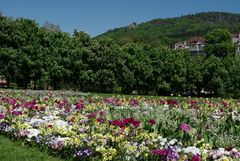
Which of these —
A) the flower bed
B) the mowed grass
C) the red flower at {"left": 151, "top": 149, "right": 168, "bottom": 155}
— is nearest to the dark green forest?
the flower bed

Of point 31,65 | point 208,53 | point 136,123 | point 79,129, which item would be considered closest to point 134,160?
point 136,123

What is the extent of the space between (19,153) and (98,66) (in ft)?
135

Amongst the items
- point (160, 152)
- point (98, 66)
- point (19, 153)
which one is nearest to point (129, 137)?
point (160, 152)

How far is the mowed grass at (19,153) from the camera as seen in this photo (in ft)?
33.0

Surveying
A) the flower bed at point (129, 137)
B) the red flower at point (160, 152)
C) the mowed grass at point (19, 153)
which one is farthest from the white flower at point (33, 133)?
the red flower at point (160, 152)

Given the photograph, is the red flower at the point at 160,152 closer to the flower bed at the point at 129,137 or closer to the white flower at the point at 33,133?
the flower bed at the point at 129,137

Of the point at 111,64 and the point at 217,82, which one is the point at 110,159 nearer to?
the point at 111,64

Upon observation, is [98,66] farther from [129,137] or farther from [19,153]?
[129,137]

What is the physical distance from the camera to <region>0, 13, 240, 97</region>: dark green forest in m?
49.2

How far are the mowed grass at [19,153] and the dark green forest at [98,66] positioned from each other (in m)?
37.1

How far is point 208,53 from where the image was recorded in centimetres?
7906

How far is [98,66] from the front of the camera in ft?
170

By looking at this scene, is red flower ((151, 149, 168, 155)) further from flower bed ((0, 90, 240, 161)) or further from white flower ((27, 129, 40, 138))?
white flower ((27, 129, 40, 138))

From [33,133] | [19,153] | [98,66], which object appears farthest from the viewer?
[98,66]
